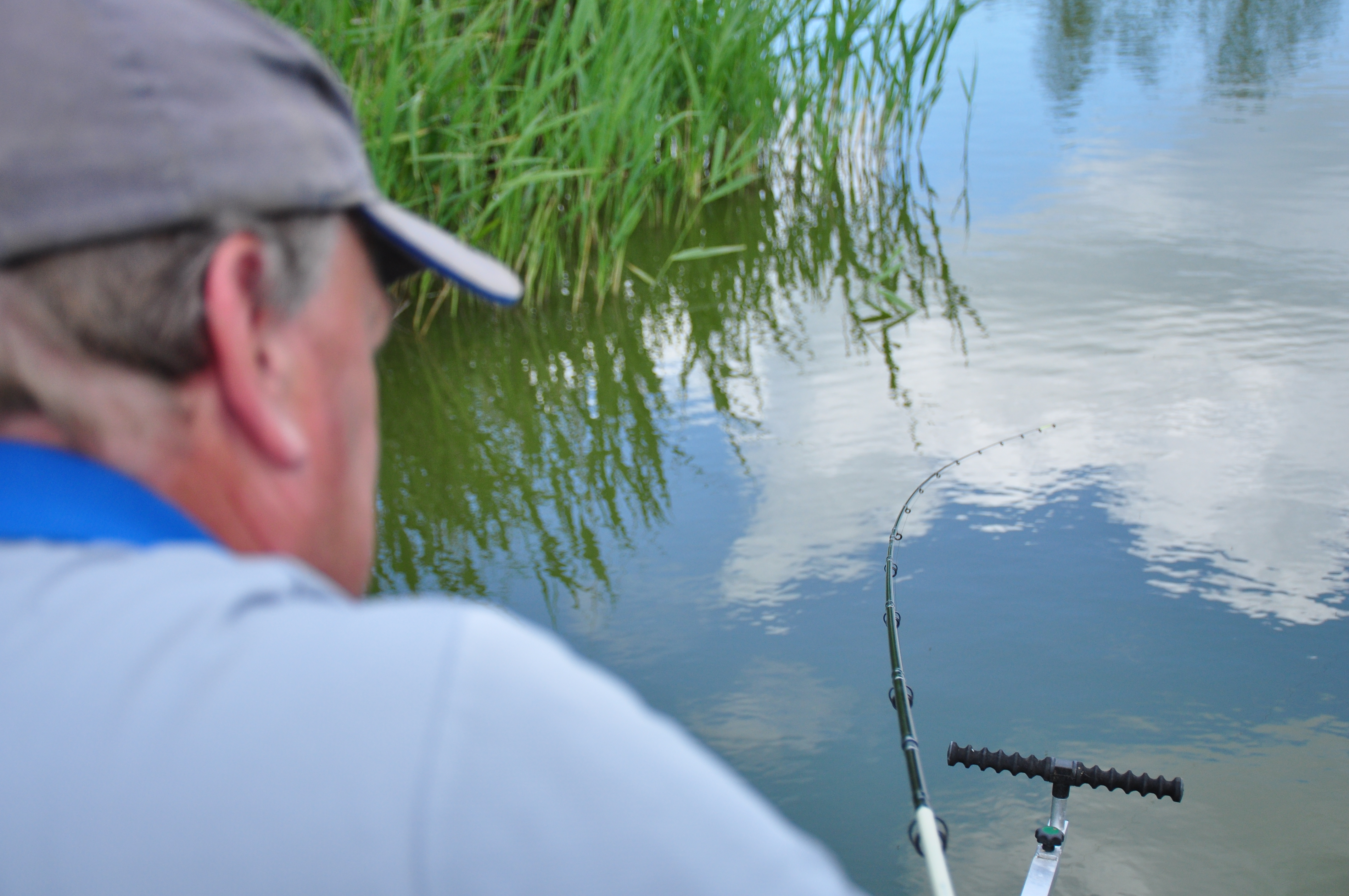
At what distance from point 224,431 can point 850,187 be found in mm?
5566

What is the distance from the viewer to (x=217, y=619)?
0.40m

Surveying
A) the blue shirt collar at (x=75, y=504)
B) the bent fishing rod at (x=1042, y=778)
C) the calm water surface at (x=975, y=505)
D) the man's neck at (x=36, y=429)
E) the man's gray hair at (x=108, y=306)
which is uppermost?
the man's gray hair at (x=108, y=306)

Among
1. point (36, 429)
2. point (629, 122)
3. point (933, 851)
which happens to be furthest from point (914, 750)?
point (629, 122)

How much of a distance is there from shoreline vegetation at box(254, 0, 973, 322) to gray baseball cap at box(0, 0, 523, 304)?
3041 mm

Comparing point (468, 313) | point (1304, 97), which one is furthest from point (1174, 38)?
point (468, 313)

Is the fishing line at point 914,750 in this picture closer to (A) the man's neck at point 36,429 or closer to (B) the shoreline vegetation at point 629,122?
(A) the man's neck at point 36,429

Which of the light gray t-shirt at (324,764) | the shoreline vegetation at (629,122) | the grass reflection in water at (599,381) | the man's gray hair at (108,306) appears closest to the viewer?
the light gray t-shirt at (324,764)

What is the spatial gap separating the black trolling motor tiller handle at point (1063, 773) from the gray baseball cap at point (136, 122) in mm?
1238

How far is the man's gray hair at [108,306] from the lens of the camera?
1.60 feet

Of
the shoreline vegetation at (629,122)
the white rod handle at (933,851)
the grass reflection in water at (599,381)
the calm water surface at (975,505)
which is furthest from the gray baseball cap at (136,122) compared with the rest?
the shoreline vegetation at (629,122)

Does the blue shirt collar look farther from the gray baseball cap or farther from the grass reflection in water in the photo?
the grass reflection in water

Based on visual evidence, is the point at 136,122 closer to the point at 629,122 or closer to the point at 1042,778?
the point at 1042,778

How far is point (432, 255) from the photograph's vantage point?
66 centimetres

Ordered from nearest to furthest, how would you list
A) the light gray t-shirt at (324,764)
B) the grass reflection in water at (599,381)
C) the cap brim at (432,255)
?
1. the light gray t-shirt at (324,764)
2. the cap brim at (432,255)
3. the grass reflection in water at (599,381)
